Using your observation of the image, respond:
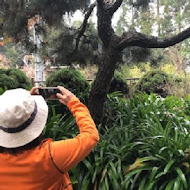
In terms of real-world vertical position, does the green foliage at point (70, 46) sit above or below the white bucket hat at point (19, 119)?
above

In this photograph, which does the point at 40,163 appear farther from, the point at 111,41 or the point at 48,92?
the point at 111,41

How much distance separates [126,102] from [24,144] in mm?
3154

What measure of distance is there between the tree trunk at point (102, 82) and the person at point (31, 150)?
2.14m

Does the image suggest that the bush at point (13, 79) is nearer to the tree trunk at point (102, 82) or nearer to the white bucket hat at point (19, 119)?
the tree trunk at point (102, 82)

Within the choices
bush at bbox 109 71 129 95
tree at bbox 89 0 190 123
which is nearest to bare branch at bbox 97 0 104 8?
tree at bbox 89 0 190 123

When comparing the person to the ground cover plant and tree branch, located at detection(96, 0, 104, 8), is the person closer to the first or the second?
the ground cover plant

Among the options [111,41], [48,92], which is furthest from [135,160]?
[111,41]

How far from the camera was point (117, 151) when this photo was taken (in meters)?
2.84

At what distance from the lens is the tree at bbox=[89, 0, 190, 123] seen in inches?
130

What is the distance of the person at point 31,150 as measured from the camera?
126 cm

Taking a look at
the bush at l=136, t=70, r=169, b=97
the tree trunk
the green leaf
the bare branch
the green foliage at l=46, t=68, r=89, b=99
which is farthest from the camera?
the bush at l=136, t=70, r=169, b=97

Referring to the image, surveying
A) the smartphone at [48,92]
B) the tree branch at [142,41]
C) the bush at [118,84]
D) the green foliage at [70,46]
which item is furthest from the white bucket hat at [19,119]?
the bush at [118,84]

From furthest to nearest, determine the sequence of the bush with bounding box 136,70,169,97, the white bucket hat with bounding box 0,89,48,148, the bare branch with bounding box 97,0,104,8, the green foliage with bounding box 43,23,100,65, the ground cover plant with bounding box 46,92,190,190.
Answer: the bush with bounding box 136,70,169,97, the green foliage with bounding box 43,23,100,65, the bare branch with bounding box 97,0,104,8, the ground cover plant with bounding box 46,92,190,190, the white bucket hat with bounding box 0,89,48,148

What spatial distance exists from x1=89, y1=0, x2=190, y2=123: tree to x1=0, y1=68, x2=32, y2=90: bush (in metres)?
2.06
